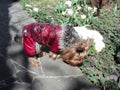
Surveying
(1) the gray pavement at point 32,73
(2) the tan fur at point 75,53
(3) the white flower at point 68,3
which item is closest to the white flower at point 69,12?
(3) the white flower at point 68,3

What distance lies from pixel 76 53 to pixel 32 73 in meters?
0.86

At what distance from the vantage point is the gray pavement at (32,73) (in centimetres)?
479

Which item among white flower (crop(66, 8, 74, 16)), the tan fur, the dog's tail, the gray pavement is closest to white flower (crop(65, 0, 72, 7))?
white flower (crop(66, 8, 74, 16))

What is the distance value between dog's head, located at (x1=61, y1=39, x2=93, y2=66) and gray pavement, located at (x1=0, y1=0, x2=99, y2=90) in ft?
0.54

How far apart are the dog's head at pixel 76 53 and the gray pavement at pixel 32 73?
Result: 0.54 feet

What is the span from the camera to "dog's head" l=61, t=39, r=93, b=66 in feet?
16.4

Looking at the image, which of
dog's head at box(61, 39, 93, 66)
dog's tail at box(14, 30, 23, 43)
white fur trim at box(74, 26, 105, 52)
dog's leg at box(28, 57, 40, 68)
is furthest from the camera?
white fur trim at box(74, 26, 105, 52)

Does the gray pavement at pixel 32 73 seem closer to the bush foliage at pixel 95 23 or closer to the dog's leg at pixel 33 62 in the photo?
the dog's leg at pixel 33 62

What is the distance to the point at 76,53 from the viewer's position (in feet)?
16.6

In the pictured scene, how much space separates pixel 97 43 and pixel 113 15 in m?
2.04

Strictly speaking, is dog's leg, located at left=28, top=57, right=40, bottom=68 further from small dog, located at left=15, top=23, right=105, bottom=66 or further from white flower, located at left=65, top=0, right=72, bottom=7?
white flower, located at left=65, top=0, right=72, bottom=7

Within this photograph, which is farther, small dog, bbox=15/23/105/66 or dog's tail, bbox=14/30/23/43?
dog's tail, bbox=14/30/23/43

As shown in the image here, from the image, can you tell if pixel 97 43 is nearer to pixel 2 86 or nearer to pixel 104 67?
pixel 104 67

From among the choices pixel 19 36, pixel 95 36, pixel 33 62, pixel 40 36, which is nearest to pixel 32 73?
pixel 33 62
